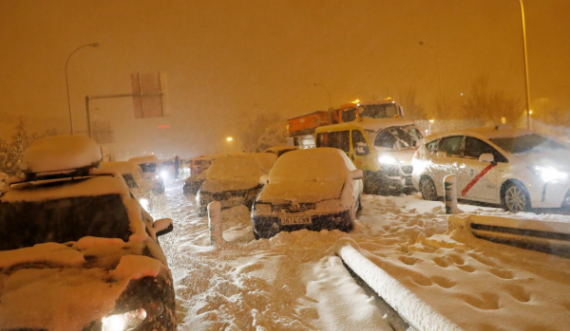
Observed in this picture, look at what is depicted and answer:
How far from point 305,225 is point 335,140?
29.6ft

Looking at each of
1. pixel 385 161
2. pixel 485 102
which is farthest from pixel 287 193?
pixel 485 102

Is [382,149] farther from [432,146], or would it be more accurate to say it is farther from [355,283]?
[355,283]

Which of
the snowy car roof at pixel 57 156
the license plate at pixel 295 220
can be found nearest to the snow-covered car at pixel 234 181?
the license plate at pixel 295 220

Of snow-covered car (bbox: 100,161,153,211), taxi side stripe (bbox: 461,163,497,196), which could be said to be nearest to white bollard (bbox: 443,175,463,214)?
taxi side stripe (bbox: 461,163,497,196)

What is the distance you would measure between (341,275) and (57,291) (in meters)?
3.15

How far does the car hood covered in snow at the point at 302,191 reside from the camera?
719 cm

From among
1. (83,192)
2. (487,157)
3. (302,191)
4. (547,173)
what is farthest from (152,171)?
(547,173)

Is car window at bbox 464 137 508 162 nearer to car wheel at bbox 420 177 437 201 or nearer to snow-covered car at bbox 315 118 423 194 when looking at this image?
car wheel at bbox 420 177 437 201

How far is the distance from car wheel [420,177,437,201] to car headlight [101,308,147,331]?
9.05m

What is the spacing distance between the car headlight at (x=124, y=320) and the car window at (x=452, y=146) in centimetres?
851

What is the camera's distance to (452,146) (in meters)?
9.84

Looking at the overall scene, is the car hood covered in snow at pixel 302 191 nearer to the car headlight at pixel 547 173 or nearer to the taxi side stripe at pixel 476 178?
the taxi side stripe at pixel 476 178

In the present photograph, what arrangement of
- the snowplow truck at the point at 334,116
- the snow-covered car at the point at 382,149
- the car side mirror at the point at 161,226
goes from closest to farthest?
the car side mirror at the point at 161,226 < the snow-covered car at the point at 382,149 < the snowplow truck at the point at 334,116

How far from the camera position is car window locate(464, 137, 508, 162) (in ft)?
27.7
